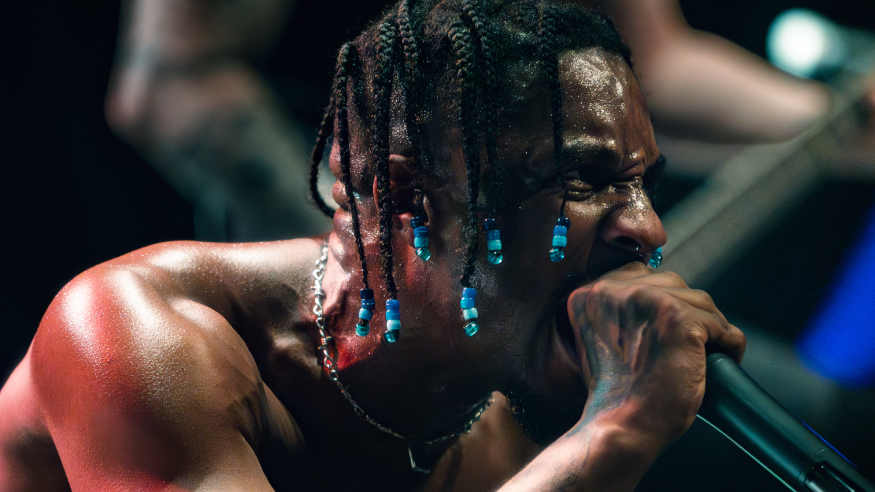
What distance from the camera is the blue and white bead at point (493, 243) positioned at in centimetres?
107

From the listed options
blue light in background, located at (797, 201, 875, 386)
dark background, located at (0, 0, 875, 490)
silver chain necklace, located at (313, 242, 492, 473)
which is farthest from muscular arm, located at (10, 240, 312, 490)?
blue light in background, located at (797, 201, 875, 386)

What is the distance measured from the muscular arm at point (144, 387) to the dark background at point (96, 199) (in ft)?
2.40

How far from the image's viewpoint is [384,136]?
3.67 feet

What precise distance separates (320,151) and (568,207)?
0.57m

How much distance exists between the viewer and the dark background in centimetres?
153

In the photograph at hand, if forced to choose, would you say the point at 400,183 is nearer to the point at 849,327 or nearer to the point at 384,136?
the point at 384,136

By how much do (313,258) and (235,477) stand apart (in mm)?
450

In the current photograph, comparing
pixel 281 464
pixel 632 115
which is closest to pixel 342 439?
Answer: pixel 281 464

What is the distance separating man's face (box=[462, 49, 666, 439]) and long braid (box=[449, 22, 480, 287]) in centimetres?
4

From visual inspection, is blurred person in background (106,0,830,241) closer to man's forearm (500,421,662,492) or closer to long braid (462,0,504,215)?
long braid (462,0,504,215)

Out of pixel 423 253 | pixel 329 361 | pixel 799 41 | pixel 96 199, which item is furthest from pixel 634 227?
pixel 96 199

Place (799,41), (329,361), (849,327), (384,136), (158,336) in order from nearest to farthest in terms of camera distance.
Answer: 1. (158,336)
2. (384,136)
3. (329,361)
4. (849,327)
5. (799,41)

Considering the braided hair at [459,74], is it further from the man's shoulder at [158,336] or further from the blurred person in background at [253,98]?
the blurred person in background at [253,98]

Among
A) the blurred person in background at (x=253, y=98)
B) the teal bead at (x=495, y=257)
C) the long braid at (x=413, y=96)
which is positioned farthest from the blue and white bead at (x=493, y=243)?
the blurred person in background at (x=253, y=98)
